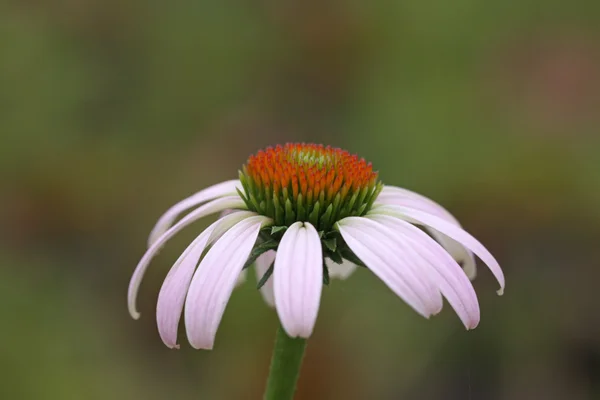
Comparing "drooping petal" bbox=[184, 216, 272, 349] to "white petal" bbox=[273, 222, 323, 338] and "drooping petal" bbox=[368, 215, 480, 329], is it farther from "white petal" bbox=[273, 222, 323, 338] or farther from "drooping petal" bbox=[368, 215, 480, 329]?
"drooping petal" bbox=[368, 215, 480, 329]

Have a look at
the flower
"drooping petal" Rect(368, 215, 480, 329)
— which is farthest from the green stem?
"drooping petal" Rect(368, 215, 480, 329)

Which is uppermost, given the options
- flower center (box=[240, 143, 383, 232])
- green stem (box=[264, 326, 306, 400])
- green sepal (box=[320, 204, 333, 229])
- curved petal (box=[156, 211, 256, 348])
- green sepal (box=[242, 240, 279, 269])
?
flower center (box=[240, 143, 383, 232])

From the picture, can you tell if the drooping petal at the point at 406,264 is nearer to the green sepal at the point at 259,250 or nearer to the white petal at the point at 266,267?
the green sepal at the point at 259,250

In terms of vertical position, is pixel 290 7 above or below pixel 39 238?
above

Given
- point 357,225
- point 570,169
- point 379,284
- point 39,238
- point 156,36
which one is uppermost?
point 156,36

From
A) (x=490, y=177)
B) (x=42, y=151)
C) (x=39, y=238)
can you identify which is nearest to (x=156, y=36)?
(x=42, y=151)

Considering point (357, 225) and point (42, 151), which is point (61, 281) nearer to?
point (42, 151)
